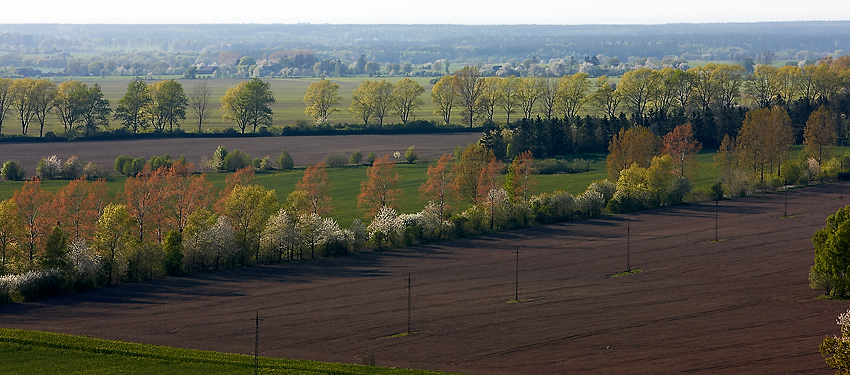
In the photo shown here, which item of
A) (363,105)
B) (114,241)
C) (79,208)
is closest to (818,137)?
(363,105)

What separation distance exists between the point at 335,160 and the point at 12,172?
102ft

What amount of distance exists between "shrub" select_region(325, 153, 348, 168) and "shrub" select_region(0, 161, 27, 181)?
29.3 meters

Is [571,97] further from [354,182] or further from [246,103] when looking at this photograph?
[354,182]

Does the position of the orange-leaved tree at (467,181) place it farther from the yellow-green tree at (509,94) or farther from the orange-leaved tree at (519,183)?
the yellow-green tree at (509,94)

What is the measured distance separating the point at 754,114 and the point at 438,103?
5028 centimetres

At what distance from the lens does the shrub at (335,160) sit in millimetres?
94062

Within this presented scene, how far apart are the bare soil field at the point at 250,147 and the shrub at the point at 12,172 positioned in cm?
413

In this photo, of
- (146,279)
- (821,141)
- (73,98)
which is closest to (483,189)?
(146,279)

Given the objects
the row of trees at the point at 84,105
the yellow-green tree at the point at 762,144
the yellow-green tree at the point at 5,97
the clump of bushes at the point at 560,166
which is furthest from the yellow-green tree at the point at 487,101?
the yellow-green tree at the point at 5,97

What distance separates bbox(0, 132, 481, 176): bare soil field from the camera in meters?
96.6

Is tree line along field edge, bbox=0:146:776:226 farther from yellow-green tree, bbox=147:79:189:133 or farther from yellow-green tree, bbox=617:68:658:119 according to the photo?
yellow-green tree, bbox=147:79:189:133

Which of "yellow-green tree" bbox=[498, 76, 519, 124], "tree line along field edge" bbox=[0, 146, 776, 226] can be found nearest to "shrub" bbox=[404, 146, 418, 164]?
"tree line along field edge" bbox=[0, 146, 776, 226]

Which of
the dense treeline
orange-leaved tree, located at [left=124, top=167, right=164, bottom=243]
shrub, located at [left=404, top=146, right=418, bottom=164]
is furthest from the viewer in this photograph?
shrub, located at [left=404, top=146, right=418, bottom=164]

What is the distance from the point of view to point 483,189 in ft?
229
